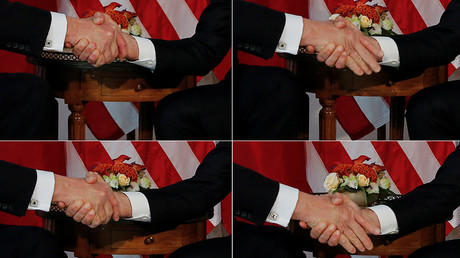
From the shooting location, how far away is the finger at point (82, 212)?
161 cm

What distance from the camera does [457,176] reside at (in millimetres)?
1694

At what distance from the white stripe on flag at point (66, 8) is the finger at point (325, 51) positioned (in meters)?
0.54

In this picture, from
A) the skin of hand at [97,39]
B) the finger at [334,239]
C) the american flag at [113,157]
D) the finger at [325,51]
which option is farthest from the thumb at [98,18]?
the finger at [334,239]

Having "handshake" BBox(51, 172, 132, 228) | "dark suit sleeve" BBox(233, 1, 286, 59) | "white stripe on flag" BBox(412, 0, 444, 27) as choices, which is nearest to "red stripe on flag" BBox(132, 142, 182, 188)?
"handshake" BBox(51, 172, 132, 228)

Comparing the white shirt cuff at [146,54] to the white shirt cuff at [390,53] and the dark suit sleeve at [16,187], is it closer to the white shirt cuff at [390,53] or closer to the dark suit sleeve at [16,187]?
the dark suit sleeve at [16,187]

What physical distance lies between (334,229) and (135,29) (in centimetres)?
63

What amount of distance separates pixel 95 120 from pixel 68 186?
6.1 inches

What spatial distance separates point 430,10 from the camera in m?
1.64

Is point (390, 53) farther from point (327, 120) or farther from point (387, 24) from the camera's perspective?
point (327, 120)

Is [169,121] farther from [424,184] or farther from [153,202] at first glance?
[424,184]

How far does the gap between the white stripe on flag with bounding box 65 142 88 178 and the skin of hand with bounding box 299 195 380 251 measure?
50 centimetres

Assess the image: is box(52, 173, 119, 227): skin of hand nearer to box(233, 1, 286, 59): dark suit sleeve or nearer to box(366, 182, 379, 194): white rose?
box(233, 1, 286, 59): dark suit sleeve

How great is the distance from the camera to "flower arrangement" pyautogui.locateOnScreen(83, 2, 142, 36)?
164cm

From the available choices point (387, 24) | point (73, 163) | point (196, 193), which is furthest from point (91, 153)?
point (387, 24)
